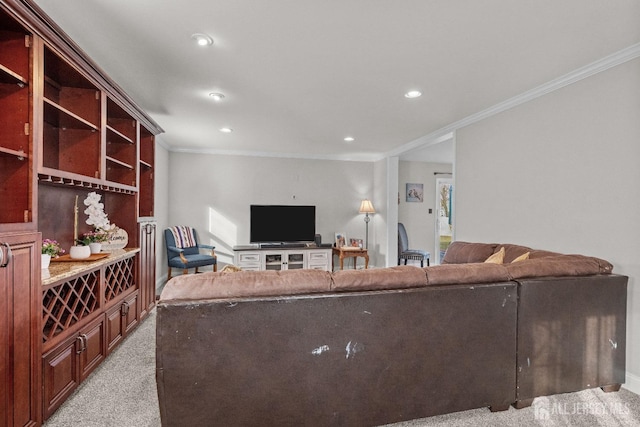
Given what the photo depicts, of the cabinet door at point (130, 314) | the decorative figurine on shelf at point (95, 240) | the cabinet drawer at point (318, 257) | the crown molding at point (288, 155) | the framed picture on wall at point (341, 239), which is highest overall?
the crown molding at point (288, 155)

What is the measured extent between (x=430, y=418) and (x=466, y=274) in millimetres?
887

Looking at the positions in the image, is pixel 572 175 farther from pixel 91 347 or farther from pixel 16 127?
pixel 91 347

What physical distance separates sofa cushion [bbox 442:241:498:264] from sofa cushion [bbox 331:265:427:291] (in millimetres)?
1773

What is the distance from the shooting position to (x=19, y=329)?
5.08ft

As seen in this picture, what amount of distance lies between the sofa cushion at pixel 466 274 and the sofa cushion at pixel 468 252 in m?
1.41

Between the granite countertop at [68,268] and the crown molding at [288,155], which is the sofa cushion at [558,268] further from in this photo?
the crown molding at [288,155]

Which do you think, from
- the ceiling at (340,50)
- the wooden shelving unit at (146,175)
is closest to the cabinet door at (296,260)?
the wooden shelving unit at (146,175)

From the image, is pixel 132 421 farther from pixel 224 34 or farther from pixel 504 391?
pixel 224 34

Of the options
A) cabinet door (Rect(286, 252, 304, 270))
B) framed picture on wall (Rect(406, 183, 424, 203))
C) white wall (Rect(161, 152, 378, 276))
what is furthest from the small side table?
framed picture on wall (Rect(406, 183, 424, 203))

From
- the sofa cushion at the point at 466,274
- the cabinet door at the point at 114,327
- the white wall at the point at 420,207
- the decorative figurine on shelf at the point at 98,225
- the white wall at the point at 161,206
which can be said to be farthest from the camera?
the white wall at the point at 420,207

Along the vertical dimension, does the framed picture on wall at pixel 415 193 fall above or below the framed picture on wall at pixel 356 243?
above

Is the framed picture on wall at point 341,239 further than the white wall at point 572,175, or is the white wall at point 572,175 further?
the framed picture on wall at point 341,239

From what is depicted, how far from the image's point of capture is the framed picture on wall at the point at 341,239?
6.22 metres

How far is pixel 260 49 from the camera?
2.26m
